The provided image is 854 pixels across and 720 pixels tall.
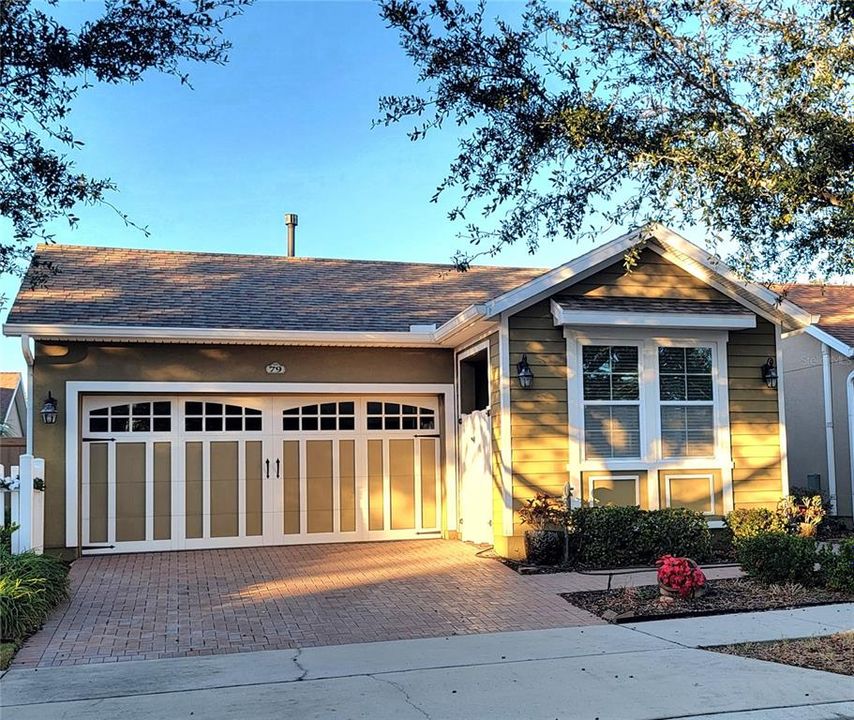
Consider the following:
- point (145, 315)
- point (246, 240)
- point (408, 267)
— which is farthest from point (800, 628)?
point (246, 240)

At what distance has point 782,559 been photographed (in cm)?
888

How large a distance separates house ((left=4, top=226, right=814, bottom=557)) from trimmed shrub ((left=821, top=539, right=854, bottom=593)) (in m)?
2.90

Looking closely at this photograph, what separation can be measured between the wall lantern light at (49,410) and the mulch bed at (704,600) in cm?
758

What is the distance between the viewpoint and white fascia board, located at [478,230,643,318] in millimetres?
11039

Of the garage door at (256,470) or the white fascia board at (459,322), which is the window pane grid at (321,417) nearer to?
the garage door at (256,470)

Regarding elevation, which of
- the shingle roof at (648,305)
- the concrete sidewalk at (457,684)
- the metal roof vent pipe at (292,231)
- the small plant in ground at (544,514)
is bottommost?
the concrete sidewalk at (457,684)

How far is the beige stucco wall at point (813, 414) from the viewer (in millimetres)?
15242

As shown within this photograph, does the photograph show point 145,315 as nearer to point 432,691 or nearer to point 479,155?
point 479,155

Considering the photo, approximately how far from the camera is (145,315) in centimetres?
1284

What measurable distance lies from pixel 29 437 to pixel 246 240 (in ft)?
33.0

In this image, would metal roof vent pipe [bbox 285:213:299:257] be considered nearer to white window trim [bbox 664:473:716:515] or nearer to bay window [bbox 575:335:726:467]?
bay window [bbox 575:335:726:467]

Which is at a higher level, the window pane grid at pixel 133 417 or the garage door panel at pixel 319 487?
the window pane grid at pixel 133 417

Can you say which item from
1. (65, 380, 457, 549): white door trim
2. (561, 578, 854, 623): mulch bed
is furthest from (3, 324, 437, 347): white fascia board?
(561, 578, 854, 623): mulch bed

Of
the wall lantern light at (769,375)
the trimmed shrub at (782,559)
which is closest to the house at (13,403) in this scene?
the wall lantern light at (769,375)
